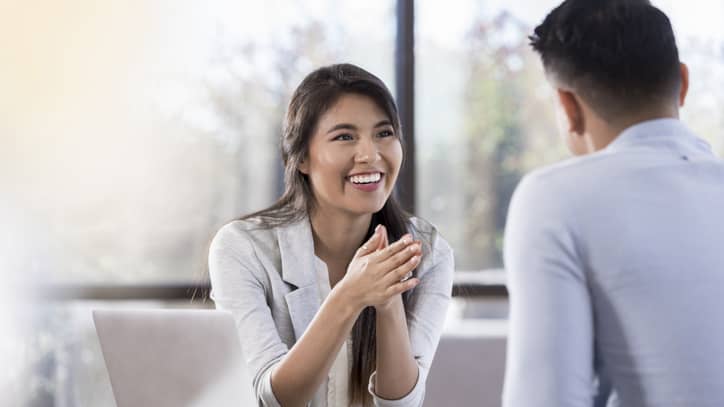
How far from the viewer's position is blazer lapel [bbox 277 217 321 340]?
2.00 metres

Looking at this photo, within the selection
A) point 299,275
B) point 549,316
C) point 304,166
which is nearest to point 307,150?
point 304,166

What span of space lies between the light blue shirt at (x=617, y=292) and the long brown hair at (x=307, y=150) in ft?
3.34

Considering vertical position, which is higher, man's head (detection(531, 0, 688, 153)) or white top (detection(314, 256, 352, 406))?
man's head (detection(531, 0, 688, 153))

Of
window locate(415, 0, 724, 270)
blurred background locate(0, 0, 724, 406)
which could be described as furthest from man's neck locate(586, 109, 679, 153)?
window locate(415, 0, 724, 270)

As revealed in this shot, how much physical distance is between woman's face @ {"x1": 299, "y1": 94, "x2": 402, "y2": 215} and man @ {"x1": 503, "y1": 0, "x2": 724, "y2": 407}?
1004 mm

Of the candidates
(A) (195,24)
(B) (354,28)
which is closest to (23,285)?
(A) (195,24)

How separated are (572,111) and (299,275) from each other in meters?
1.00

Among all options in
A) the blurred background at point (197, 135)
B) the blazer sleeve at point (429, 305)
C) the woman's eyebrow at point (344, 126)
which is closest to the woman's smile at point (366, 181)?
the woman's eyebrow at point (344, 126)

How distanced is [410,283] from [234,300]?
1.58 feet

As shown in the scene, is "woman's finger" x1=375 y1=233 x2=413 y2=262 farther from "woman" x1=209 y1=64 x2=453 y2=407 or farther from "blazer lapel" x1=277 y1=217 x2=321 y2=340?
"blazer lapel" x1=277 y1=217 x2=321 y2=340

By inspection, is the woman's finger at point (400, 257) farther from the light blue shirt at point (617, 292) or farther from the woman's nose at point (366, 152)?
the light blue shirt at point (617, 292)

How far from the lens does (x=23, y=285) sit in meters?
3.37

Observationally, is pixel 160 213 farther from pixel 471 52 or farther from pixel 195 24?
pixel 471 52

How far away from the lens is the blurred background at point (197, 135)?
134 inches
